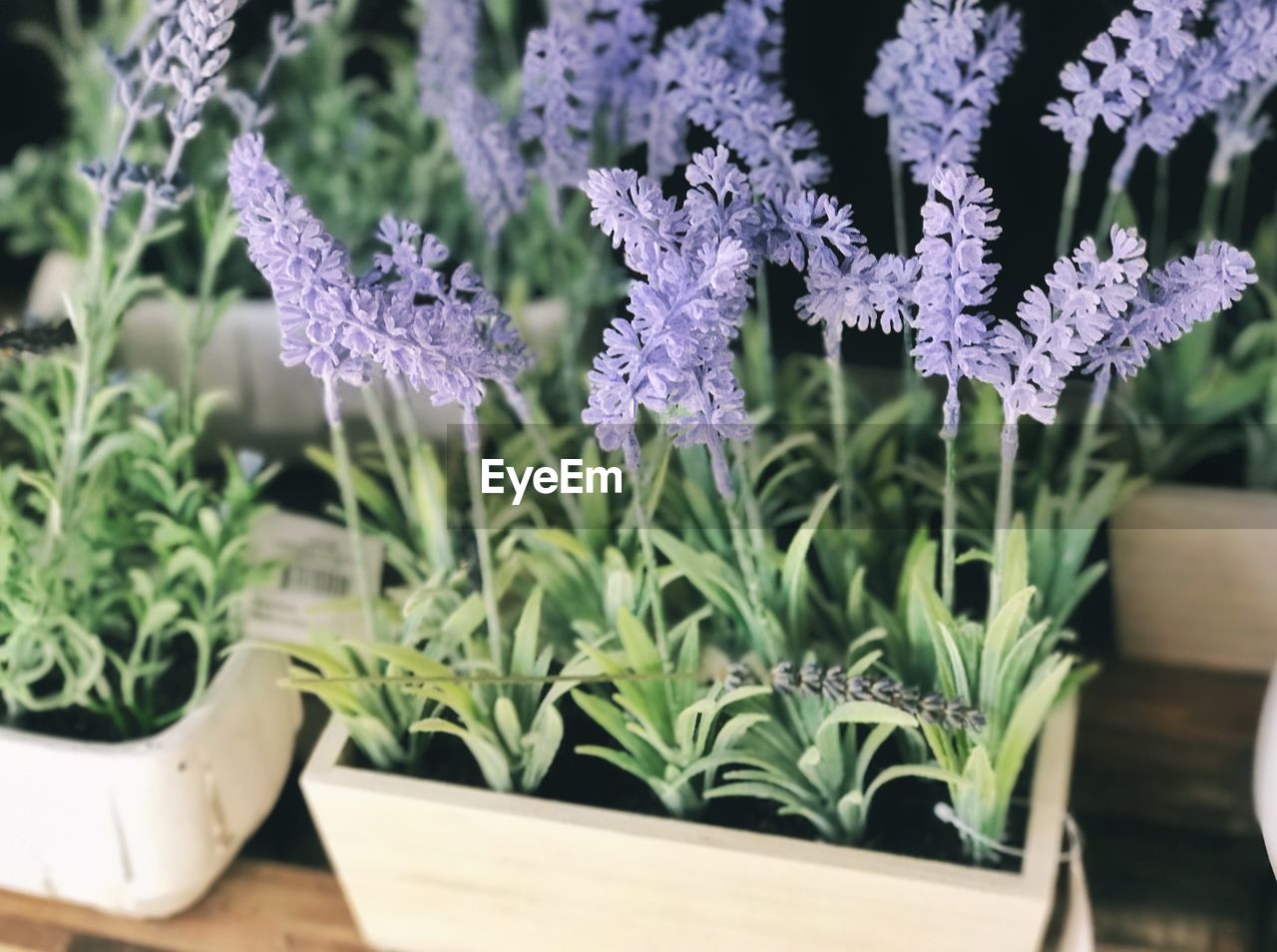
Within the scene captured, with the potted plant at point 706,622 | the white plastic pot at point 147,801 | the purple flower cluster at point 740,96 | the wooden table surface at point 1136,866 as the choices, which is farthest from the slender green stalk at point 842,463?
the white plastic pot at point 147,801

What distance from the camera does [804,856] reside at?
1.93 feet

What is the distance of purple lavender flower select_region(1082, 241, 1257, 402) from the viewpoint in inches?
19.3

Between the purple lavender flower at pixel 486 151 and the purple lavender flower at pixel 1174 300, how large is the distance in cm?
33

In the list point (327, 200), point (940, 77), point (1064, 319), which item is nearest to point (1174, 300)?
point (1064, 319)

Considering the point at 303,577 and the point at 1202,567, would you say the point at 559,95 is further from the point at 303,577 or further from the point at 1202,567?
the point at 1202,567

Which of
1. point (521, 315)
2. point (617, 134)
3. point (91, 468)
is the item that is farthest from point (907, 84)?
point (91, 468)

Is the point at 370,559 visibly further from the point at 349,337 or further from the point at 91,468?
the point at 349,337

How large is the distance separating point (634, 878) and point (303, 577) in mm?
268

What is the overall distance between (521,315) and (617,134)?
0.14 metres

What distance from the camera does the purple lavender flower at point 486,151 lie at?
682mm

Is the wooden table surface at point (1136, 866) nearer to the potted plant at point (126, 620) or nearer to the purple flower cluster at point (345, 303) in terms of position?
the potted plant at point (126, 620)

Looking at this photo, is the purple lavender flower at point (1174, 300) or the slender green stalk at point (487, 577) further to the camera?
the slender green stalk at point (487, 577)

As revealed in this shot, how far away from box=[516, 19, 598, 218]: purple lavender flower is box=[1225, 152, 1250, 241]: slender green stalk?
43cm

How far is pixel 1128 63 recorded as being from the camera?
562 millimetres
